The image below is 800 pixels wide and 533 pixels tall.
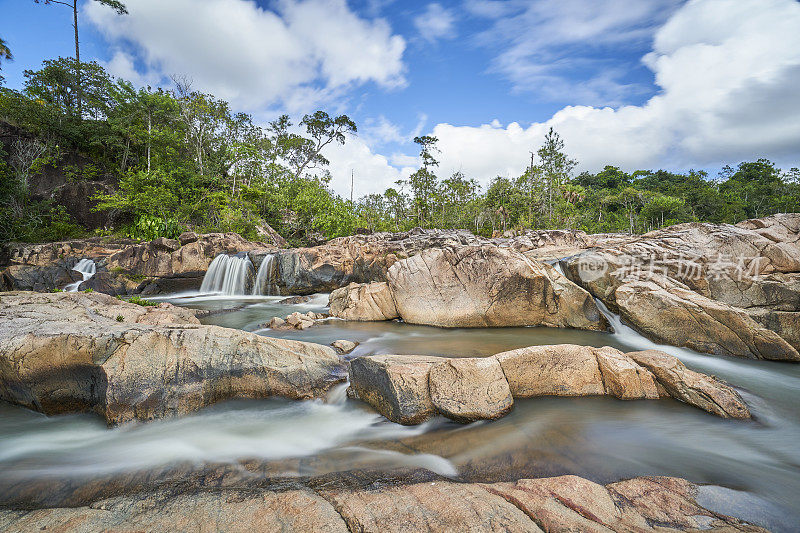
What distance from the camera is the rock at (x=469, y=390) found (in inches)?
143

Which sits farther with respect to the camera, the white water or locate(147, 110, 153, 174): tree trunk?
locate(147, 110, 153, 174): tree trunk

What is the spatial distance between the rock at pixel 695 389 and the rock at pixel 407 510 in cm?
221

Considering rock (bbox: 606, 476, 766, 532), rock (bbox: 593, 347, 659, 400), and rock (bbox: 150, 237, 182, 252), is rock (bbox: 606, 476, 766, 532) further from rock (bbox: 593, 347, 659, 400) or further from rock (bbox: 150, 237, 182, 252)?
rock (bbox: 150, 237, 182, 252)

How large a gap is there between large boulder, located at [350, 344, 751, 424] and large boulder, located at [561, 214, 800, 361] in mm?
2737

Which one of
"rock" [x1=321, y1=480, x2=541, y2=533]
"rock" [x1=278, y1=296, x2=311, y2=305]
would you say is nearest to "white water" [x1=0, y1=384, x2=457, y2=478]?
"rock" [x1=321, y1=480, x2=541, y2=533]

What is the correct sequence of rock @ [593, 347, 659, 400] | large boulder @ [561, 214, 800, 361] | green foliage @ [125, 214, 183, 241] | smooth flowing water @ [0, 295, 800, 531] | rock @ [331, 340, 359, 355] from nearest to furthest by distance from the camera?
smooth flowing water @ [0, 295, 800, 531] < rock @ [593, 347, 659, 400] < large boulder @ [561, 214, 800, 361] < rock @ [331, 340, 359, 355] < green foliage @ [125, 214, 183, 241]

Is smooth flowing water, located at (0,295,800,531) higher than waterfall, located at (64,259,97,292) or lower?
lower

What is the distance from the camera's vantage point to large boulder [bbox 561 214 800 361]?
623cm

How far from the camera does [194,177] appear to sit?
23.5m

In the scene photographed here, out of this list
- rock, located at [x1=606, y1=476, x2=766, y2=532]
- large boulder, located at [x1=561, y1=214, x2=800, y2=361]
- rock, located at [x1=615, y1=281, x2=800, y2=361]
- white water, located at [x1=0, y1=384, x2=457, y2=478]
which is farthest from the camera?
large boulder, located at [x1=561, y1=214, x2=800, y2=361]

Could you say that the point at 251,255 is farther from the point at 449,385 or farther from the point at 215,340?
the point at 449,385

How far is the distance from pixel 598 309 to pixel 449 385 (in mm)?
6724

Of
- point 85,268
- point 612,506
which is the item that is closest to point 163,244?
point 85,268

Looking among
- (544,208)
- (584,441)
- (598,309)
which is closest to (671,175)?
(544,208)
